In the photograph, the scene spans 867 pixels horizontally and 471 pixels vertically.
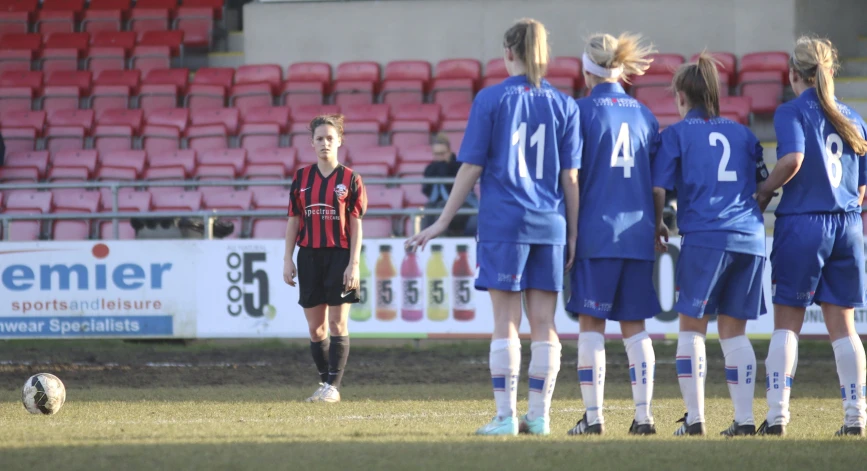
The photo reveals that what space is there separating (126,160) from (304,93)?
9.97 ft

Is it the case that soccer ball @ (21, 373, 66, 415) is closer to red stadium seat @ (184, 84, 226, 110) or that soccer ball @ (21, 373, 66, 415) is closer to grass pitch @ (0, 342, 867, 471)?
grass pitch @ (0, 342, 867, 471)

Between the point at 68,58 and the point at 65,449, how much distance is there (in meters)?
15.7

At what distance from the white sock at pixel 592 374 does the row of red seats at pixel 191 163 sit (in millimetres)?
9243

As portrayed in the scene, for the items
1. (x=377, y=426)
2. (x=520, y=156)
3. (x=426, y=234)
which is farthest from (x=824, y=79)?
(x=377, y=426)

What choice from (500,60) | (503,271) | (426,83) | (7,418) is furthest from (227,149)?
(503,271)

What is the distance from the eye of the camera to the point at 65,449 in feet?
15.4

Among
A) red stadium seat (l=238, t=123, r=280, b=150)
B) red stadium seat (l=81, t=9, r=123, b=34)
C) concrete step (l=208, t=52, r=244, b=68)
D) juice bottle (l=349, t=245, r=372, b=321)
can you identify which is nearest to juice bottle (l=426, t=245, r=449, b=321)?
juice bottle (l=349, t=245, r=372, b=321)

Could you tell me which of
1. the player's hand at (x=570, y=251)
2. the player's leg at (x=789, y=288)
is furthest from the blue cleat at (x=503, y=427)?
the player's leg at (x=789, y=288)

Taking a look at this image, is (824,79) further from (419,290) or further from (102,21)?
(102,21)

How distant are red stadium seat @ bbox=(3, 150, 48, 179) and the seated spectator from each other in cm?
656

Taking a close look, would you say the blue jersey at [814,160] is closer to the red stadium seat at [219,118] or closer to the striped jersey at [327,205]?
the striped jersey at [327,205]

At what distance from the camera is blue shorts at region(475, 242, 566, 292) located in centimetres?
504

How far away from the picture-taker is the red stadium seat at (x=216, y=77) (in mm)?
17922

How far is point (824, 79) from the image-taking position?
564 centimetres
